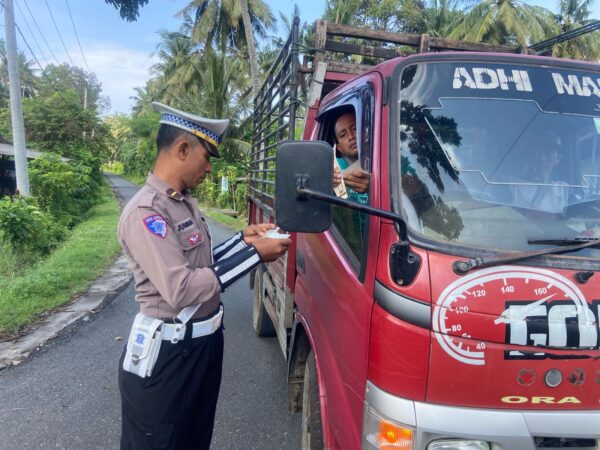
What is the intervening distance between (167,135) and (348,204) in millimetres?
927

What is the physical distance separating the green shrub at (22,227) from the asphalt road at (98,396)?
13.3 ft

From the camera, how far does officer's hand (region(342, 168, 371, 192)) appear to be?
1.82 metres

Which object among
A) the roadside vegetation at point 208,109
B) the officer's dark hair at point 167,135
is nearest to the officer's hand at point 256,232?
the officer's dark hair at point 167,135

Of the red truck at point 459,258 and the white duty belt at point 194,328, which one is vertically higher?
the red truck at point 459,258

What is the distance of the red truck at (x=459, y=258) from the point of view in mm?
1347

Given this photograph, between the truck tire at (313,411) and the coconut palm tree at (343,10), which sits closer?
the truck tire at (313,411)

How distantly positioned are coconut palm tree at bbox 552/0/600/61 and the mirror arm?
74.7 feet

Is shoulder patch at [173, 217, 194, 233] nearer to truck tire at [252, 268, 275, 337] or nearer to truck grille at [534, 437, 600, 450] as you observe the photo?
truck grille at [534, 437, 600, 450]

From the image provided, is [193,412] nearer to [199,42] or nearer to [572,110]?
[572,110]

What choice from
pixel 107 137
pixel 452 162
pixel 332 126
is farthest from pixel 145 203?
pixel 107 137

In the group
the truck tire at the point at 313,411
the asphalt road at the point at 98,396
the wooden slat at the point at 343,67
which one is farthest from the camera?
the wooden slat at the point at 343,67

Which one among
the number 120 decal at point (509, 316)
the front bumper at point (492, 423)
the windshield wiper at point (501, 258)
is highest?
the windshield wiper at point (501, 258)

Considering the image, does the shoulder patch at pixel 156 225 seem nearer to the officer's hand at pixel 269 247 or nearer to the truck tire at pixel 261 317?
the officer's hand at pixel 269 247

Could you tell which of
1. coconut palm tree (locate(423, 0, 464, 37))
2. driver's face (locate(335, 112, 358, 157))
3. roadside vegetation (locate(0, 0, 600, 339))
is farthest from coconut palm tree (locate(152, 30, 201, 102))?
driver's face (locate(335, 112, 358, 157))
